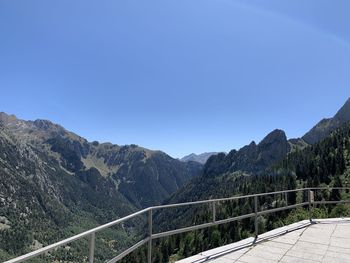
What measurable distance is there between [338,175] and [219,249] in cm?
10400

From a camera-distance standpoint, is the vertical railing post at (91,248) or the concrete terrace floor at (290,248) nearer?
the vertical railing post at (91,248)

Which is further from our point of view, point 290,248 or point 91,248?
point 290,248

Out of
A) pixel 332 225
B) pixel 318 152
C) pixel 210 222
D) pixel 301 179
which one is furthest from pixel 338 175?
pixel 210 222

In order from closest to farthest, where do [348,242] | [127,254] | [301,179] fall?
[127,254] < [348,242] < [301,179]

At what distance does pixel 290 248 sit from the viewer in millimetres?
10062

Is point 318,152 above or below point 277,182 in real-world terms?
above

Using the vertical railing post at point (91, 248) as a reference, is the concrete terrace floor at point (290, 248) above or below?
below

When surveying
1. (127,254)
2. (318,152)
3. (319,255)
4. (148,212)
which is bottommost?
(319,255)

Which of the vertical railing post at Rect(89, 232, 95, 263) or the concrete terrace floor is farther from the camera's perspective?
the concrete terrace floor

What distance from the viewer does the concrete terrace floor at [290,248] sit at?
350 inches

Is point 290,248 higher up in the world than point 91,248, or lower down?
lower down

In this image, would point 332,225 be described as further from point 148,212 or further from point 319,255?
point 148,212

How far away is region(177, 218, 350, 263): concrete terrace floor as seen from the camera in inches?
350

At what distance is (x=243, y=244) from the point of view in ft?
34.6
